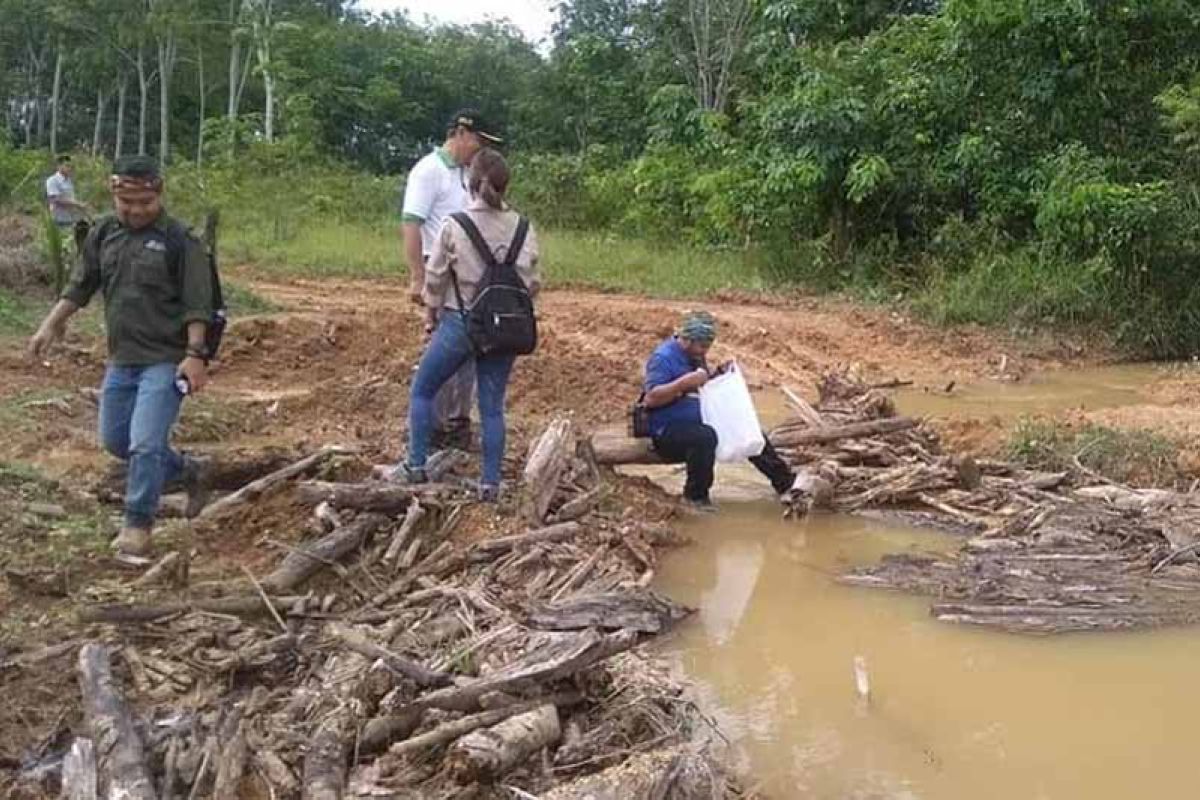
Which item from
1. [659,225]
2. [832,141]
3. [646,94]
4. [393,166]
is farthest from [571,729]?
[393,166]

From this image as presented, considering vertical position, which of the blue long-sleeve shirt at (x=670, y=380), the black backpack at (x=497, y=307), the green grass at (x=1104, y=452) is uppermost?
the black backpack at (x=497, y=307)

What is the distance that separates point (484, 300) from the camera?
5.83 metres

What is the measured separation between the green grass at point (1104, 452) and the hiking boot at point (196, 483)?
4.81m

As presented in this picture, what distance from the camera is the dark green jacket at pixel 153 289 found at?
5203mm

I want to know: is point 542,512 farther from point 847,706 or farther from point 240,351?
point 240,351

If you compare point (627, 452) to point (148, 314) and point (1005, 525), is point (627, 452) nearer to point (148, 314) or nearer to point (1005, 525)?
point (1005, 525)

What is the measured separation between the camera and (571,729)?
3.93 m

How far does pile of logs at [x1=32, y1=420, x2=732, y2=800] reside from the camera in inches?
140

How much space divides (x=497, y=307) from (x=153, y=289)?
142 cm

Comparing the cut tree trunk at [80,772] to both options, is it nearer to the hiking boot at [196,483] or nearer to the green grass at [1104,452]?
the hiking boot at [196,483]

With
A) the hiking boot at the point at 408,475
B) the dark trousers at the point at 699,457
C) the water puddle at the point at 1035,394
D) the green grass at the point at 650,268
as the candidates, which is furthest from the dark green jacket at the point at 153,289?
the green grass at the point at 650,268

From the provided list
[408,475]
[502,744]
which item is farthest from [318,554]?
[502,744]

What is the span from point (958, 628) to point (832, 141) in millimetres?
11439

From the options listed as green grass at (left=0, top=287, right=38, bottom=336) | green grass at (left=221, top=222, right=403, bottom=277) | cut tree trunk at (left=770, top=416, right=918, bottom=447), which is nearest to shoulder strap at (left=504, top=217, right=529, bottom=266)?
cut tree trunk at (left=770, top=416, right=918, bottom=447)
